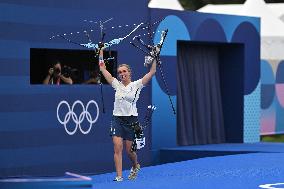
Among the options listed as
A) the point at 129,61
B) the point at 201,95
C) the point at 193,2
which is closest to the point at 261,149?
the point at 201,95

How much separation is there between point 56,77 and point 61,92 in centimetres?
37

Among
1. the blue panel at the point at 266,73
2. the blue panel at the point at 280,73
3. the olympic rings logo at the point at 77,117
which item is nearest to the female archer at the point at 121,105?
the olympic rings logo at the point at 77,117

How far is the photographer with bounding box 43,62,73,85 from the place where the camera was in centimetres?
1553

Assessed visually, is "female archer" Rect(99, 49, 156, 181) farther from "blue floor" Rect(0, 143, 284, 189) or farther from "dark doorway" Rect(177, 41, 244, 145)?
"dark doorway" Rect(177, 41, 244, 145)

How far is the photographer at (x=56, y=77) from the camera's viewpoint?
1553 centimetres

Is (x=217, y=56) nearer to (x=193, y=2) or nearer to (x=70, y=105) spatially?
(x=70, y=105)

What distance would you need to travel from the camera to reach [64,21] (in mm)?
15547

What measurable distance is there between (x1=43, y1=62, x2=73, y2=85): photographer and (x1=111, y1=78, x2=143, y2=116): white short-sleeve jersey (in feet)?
10.5

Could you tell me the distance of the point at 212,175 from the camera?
43.3ft

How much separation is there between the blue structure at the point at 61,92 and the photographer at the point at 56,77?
220mm

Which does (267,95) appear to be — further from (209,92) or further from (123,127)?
(123,127)

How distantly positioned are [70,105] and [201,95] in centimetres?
509

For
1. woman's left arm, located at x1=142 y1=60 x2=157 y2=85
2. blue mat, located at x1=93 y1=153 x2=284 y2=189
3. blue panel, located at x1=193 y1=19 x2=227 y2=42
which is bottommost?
blue mat, located at x1=93 y1=153 x2=284 y2=189

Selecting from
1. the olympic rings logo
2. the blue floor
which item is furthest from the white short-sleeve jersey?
the olympic rings logo
